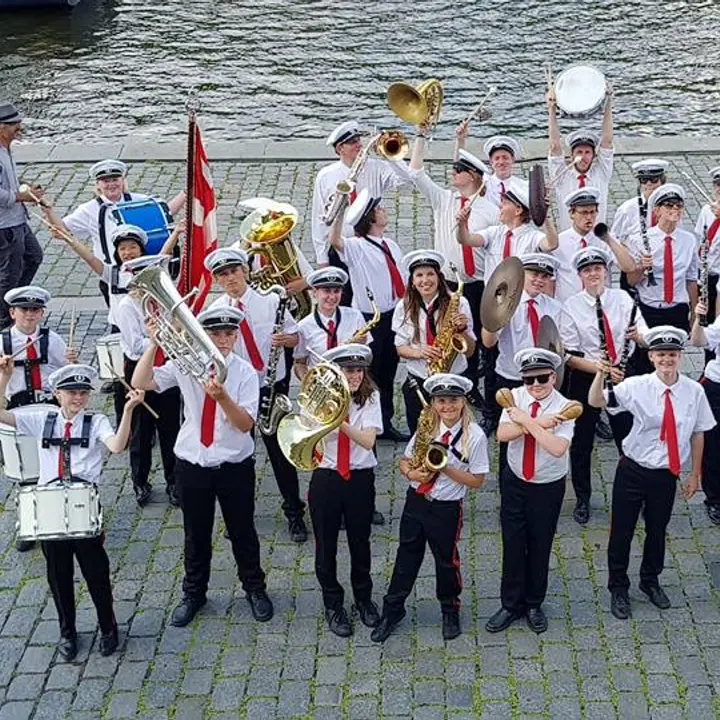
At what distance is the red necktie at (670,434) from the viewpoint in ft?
23.7

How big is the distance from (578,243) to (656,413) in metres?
2.18

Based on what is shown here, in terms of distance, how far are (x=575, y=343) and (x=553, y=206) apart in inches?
218

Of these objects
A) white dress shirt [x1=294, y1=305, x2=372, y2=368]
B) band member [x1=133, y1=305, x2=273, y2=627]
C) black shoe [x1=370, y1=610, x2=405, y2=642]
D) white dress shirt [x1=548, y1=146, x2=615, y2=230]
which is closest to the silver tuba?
band member [x1=133, y1=305, x2=273, y2=627]

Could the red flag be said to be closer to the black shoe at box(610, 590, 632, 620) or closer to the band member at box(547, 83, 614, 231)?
the band member at box(547, 83, 614, 231)

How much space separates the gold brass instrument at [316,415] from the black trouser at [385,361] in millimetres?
2043

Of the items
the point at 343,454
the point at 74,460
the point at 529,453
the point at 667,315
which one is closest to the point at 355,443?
the point at 343,454

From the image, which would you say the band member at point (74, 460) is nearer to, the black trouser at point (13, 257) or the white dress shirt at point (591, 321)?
the white dress shirt at point (591, 321)

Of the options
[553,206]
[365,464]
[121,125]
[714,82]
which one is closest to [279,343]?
[365,464]

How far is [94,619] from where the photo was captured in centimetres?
777

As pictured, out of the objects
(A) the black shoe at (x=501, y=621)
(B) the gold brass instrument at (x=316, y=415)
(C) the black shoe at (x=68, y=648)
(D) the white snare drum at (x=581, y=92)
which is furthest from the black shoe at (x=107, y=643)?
(D) the white snare drum at (x=581, y=92)

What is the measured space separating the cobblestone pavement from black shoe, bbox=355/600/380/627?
0.09 meters

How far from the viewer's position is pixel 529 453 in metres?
7.22

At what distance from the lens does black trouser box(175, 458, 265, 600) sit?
7.38 metres

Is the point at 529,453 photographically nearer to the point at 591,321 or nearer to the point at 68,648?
the point at 591,321
